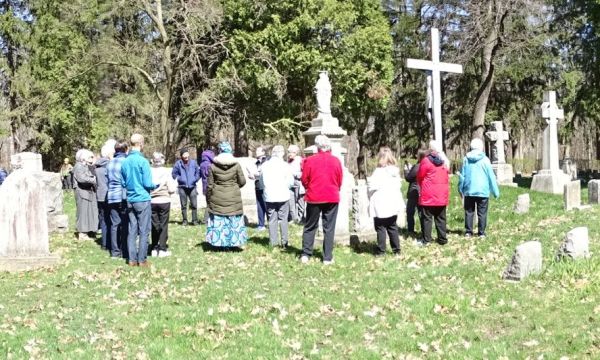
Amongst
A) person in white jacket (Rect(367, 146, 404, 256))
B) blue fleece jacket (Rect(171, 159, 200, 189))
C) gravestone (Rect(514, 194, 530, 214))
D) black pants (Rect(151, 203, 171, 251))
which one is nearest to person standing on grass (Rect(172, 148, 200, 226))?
blue fleece jacket (Rect(171, 159, 200, 189))

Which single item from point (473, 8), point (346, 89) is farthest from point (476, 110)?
point (346, 89)

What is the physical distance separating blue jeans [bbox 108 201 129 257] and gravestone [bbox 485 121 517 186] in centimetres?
1792

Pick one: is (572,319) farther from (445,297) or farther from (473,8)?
(473,8)

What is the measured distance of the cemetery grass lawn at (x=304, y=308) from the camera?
19.8 ft

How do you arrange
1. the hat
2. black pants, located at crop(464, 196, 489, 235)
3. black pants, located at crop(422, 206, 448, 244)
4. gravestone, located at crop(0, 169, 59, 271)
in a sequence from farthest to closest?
black pants, located at crop(464, 196, 489, 235), black pants, located at crop(422, 206, 448, 244), the hat, gravestone, located at crop(0, 169, 59, 271)

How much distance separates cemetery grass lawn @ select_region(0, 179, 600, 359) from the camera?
602 cm

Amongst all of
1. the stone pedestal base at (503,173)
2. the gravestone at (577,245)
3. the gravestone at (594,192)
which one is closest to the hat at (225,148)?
the gravestone at (577,245)

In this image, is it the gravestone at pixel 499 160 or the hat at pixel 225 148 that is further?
the gravestone at pixel 499 160

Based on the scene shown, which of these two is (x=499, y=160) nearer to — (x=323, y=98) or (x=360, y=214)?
(x=323, y=98)

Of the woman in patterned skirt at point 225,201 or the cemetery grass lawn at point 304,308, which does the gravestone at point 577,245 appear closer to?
the cemetery grass lawn at point 304,308

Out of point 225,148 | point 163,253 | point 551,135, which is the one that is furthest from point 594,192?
point 163,253

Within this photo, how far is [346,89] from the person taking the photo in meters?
35.0

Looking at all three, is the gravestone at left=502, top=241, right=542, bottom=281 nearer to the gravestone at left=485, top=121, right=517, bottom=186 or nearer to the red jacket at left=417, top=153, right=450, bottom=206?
the red jacket at left=417, top=153, right=450, bottom=206

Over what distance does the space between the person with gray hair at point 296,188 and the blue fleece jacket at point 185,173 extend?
7.33 feet
